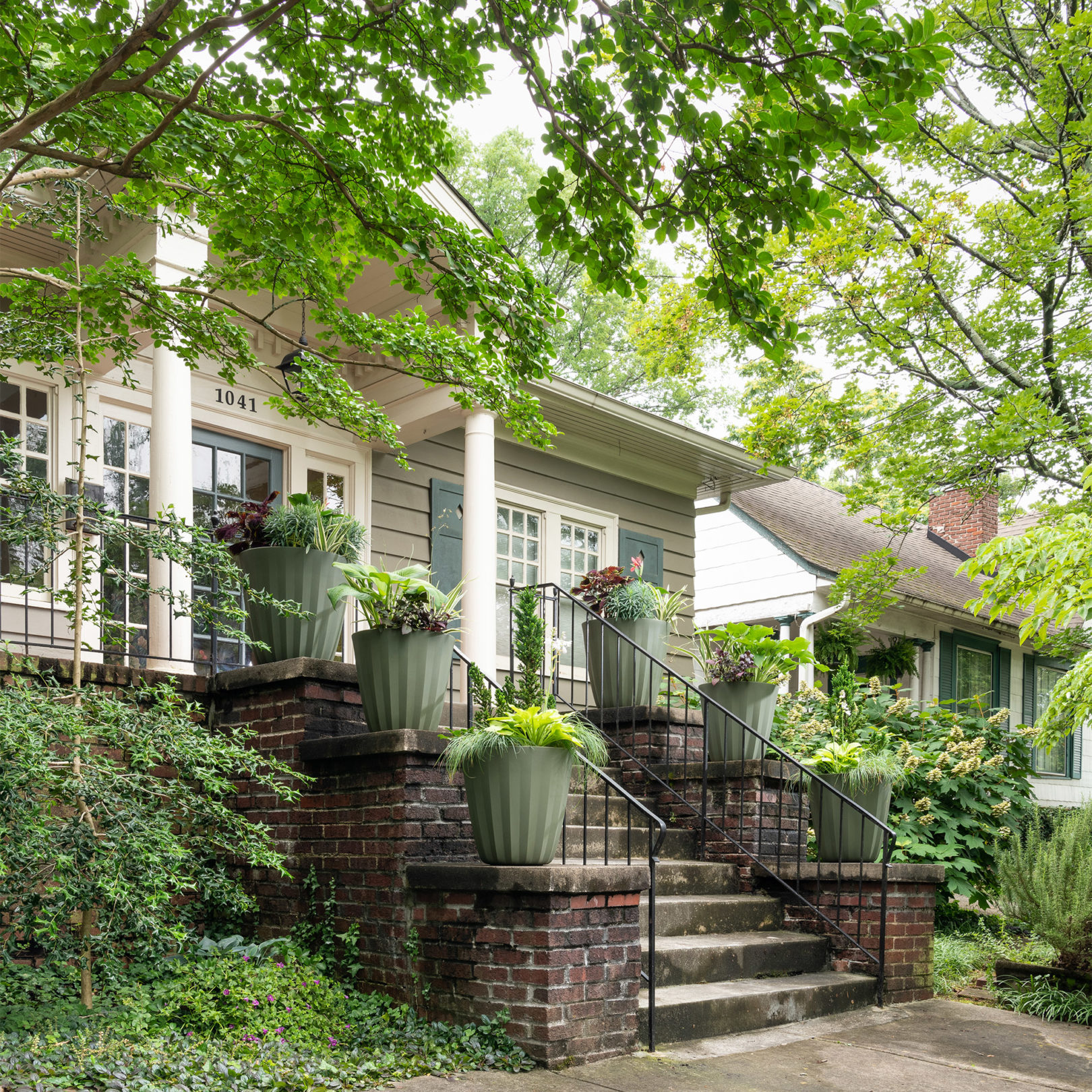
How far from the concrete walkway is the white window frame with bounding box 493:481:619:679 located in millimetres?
4685

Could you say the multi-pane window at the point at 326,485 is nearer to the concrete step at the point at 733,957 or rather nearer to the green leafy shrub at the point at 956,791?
the green leafy shrub at the point at 956,791

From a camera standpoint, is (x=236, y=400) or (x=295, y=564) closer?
(x=295, y=564)

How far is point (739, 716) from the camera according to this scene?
631 cm

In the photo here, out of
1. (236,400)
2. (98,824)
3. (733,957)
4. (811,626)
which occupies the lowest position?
(733,957)

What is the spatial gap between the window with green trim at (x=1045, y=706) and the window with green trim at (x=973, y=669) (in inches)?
24.3

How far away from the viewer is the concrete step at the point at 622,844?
5.27 m

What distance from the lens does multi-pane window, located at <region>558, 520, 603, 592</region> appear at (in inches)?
381

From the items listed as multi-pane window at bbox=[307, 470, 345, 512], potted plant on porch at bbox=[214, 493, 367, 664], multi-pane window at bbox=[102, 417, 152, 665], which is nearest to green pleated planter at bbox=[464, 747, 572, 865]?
potted plant on porch at bbox=[214, 493, 367, 664]

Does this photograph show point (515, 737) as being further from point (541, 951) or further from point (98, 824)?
point (98, 824)

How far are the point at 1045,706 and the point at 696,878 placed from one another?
12.6m

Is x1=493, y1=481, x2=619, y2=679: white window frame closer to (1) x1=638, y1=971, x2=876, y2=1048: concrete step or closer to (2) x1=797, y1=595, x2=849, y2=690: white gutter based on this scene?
(2) x1=797, y1=595, x2=849, y2=690: white gutter

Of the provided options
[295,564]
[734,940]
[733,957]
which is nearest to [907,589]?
[734,940]

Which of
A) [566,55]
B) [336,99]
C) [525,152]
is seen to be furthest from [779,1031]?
[525,152]

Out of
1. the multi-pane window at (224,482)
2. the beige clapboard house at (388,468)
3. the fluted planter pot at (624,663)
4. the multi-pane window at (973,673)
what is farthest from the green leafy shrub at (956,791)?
the multi-pane window at (973,673)
